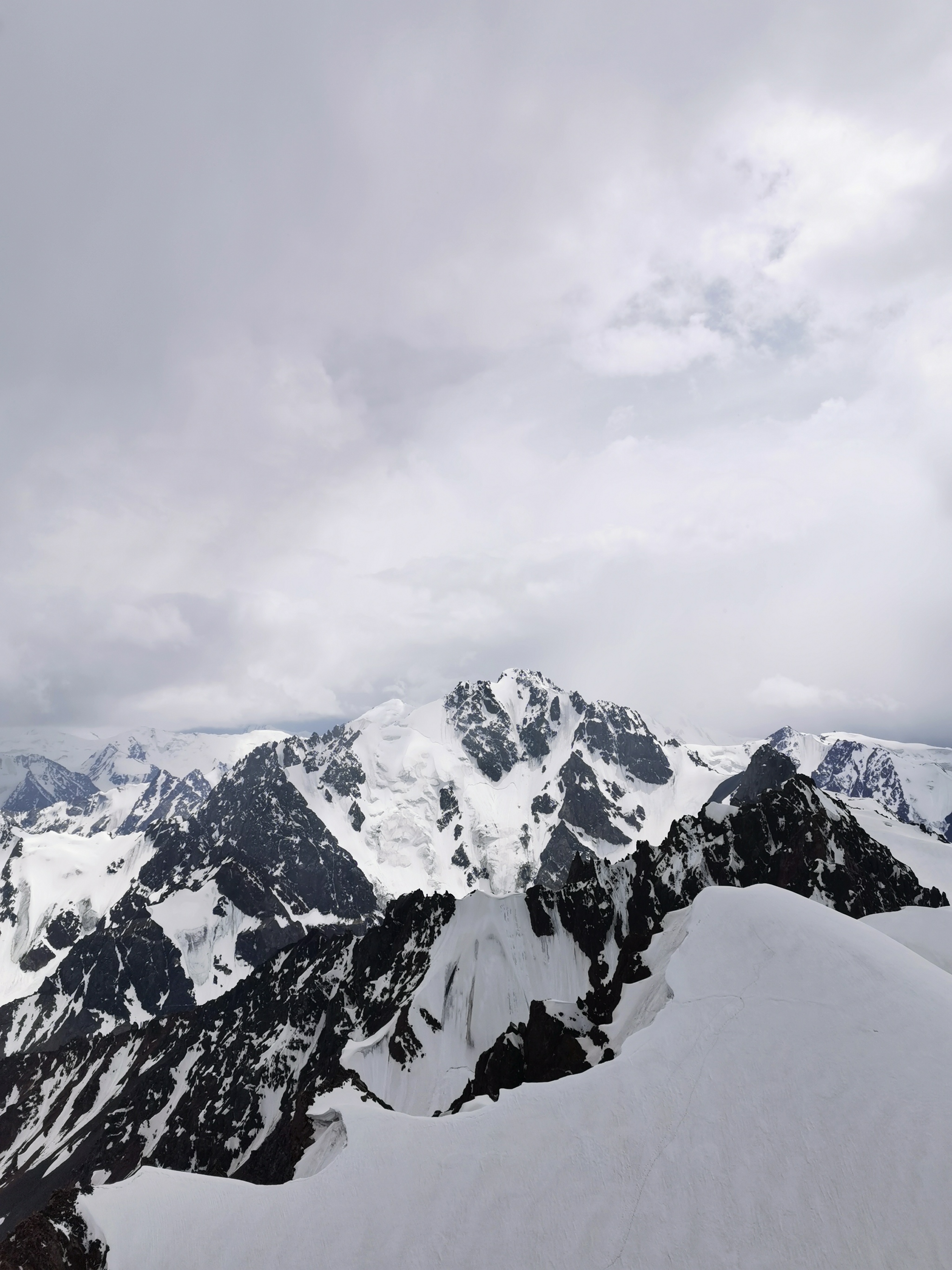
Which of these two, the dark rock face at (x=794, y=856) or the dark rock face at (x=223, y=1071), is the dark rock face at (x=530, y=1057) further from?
the dark rock face at (x=794, y=856)

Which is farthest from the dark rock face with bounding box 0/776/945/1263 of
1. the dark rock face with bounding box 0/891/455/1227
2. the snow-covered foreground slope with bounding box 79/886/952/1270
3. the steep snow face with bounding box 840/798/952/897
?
the snow-covered foreground slope with bounding box 79/886/952/1270

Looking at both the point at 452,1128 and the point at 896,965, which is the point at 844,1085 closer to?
the point at 896,965

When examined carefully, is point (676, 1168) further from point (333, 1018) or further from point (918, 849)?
point (918, 849)

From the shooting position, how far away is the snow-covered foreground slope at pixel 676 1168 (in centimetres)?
2030

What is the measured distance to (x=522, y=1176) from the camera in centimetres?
2395

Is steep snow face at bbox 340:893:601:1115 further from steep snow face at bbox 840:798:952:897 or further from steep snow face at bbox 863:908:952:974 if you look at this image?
steep snow face at bbox 840:798:952:897

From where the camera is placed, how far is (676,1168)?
22469 millimetres

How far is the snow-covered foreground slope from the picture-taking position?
2030 centimetres

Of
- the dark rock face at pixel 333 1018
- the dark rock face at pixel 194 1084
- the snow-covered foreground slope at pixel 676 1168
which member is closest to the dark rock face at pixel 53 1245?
the snow-covered foreground slope at pixel 676 1168

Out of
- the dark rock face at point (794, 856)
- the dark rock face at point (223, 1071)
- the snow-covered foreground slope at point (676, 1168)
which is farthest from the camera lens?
the dark rock face at point (223, 1071)

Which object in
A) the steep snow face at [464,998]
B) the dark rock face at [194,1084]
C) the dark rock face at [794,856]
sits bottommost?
the dark rock face at [194,1084]

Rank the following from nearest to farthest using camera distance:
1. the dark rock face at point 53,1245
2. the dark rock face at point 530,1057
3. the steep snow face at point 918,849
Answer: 1. the dark rock face at point 53,1245
2. the dark rock face at point 530,1057
3. the steep snow face at point 918,849

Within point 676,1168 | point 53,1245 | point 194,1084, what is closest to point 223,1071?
point 194,1084

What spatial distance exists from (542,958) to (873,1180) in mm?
115076
